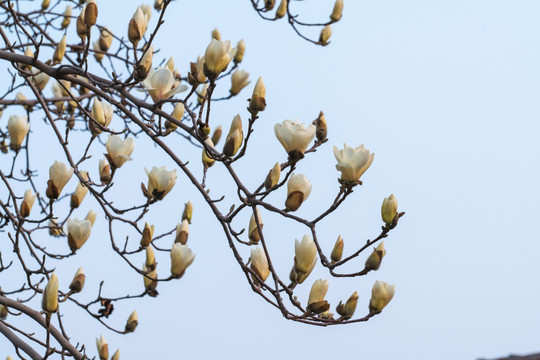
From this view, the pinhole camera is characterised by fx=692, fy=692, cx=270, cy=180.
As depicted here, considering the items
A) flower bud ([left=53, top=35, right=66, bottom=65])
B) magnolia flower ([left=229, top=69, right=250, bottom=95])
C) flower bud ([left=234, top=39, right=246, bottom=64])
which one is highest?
flower bud ([left=234, top=39, right=246, bottom=64])

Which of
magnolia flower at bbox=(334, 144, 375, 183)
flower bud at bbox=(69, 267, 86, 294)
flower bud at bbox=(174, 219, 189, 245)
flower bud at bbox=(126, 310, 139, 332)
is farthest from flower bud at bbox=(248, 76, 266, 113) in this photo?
flower bud at bbox=(126, 310, 139, 332)

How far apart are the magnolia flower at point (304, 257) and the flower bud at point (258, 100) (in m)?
0.25

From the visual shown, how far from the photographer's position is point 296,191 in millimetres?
1216

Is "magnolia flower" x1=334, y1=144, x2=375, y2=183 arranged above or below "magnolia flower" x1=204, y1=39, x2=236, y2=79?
below

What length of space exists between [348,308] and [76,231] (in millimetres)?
674

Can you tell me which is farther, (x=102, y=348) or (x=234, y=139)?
(x=102, y=348)

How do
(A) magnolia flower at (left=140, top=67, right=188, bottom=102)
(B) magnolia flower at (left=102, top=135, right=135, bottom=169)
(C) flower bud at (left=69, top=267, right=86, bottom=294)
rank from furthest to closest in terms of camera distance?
(C) flower bud at (left=69, top=267, right=86, bottom=294)
(B) magnolia flower at (left=102, top=135, right=135, bottom=169)
(A) magnolia flower at (left=140, top=67, right=188, bottom=102)

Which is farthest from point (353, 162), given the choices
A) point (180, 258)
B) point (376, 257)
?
point (180, 258)

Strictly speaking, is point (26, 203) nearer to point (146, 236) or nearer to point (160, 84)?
point (146, 236)

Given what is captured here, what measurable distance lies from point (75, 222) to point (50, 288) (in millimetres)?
334

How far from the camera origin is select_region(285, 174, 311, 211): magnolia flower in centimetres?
121

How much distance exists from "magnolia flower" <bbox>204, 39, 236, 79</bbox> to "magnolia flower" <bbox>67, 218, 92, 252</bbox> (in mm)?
566

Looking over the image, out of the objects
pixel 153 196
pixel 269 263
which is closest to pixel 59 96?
pixel 153 196

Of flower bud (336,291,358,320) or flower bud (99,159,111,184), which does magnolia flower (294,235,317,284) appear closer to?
flower bud (336,291,358,320)
